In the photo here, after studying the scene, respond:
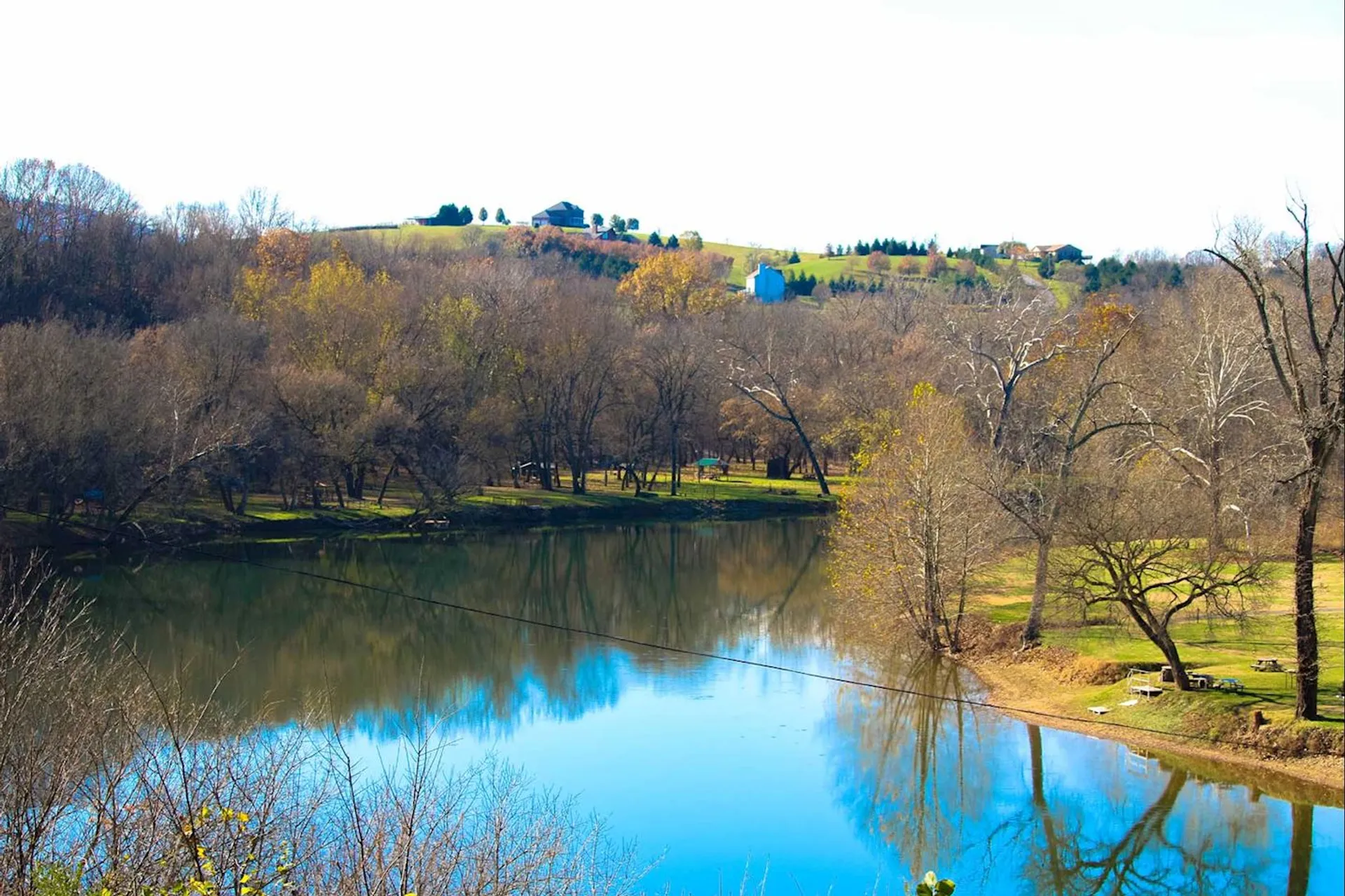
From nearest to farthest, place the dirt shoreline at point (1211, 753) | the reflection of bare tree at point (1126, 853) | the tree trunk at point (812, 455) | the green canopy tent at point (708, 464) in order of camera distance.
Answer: the reflection of bare tree at point (1126, 853)
the dirt shoreline at point (1211, 753)
the tree trunk at point (812, 455)
the green canopy tent at point (708, 464)

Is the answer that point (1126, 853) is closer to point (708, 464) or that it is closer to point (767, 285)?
point (708, 464)

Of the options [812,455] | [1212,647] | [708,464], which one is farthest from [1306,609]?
[708,464]

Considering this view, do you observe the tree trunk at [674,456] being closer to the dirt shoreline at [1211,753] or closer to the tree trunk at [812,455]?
the tree trunk at [812,455]

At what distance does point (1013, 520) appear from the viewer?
28188 mm

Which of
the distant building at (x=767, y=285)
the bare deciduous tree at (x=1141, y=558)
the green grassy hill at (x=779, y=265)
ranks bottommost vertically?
the bare deciduous tree at (x=1141, y=558)

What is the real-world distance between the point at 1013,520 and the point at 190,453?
27902mm

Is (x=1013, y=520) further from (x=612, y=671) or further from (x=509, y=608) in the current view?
(x=509, y=608)

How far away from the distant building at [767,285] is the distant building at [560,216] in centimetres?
3765

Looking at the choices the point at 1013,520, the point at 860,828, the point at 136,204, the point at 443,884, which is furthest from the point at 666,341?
the point at 443,884

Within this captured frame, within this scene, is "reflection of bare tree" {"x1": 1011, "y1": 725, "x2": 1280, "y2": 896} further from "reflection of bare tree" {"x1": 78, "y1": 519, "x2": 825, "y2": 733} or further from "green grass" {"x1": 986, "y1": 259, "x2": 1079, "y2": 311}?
"green grass" {"x1": 986, "y1": 259, "x2": 1079, "y2": 311}

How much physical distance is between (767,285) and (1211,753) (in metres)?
102

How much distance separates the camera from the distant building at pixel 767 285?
120 metres

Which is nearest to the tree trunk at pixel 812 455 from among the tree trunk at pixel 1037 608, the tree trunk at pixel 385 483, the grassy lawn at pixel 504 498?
the grassy lawn at pixel 504 498

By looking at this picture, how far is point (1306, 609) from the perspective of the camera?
20844 mm
